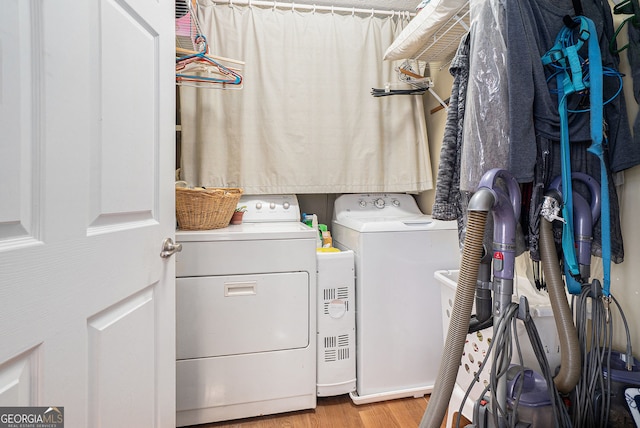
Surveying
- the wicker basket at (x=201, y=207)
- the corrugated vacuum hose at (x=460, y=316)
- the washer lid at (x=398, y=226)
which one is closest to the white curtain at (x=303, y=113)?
the wicker basket at (x=201, y=207)

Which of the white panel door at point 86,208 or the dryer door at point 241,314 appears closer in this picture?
the white panel door at point 86,208

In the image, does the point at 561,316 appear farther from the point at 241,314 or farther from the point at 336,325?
the point at 241,314

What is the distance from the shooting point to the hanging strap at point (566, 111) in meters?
0.91

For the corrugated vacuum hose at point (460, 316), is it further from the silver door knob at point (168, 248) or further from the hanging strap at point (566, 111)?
the silver door knob at point (168, 248)

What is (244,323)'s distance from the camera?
1503 mm

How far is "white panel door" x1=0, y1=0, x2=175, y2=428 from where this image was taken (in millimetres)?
509

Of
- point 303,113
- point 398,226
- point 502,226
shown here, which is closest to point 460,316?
point 502,226

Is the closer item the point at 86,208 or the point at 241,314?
the point at 86,208

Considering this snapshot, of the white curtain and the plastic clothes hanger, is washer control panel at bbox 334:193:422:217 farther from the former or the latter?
the plastic clothes hanger

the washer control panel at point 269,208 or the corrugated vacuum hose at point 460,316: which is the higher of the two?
the washer control panel at point 269,208

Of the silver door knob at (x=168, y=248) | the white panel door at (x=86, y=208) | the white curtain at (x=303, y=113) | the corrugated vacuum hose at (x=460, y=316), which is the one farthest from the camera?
the white curtain at (x=303, y=113)

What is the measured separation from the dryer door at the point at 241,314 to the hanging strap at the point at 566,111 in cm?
105

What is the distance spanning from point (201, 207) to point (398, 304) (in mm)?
1131

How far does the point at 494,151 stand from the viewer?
37.6 inches
